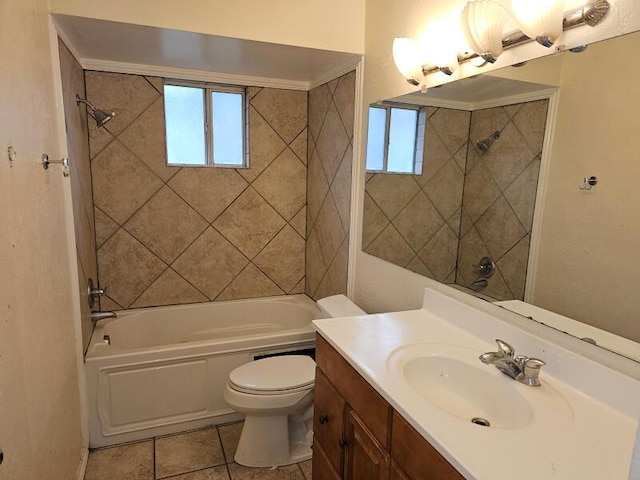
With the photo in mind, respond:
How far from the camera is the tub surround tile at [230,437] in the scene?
2.09 meters

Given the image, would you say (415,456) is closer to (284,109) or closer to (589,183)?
(589,183)

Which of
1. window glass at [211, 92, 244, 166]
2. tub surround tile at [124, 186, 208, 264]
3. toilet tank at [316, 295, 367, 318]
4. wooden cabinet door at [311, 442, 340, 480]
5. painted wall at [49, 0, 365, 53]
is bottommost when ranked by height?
wooden cabinet door at [311, 442, 340, 480]

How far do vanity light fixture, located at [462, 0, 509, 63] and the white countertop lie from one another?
34.2 inches

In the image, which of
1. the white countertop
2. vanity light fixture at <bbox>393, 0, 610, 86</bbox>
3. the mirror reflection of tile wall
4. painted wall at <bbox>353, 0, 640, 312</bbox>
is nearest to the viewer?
the white countertop

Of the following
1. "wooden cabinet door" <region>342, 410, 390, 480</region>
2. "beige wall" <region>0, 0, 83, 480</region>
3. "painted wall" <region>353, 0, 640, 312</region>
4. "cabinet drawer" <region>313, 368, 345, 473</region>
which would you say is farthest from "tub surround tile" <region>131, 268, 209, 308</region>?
"wooden cabinet door" <region>342, 410, 390, 480</region>

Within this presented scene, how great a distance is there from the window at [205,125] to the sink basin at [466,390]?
6.88 ft

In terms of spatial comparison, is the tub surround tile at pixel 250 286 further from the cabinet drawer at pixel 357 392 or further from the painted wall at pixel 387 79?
the cabinet drawer at pixel 357 392

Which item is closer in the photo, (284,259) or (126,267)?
(126,267)

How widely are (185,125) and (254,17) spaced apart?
1.09 metres

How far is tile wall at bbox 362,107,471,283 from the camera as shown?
5.19 ft

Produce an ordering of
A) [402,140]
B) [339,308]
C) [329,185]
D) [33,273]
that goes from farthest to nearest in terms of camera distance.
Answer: [329,185] < [339,308] < [402,140] < [33,273]

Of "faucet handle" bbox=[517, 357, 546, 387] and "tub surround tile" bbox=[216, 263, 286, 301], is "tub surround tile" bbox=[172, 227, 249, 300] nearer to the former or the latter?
"tub surround tile" bbox=[216, 263, 286, 301]

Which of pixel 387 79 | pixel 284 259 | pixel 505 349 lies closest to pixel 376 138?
pixel 387 79

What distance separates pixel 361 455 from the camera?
1.23 metres
